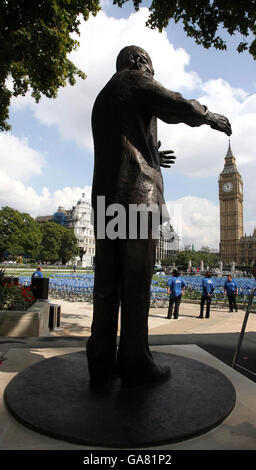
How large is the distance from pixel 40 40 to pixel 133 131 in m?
8.40

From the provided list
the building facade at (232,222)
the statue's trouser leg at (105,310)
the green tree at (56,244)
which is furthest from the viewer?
the building facade at (232,222)

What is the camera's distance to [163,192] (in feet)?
8.94

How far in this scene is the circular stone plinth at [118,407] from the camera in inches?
67.4

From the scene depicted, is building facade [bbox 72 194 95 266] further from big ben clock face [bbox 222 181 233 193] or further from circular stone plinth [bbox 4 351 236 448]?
circular stone plinth [bbox 4 351 236 448]

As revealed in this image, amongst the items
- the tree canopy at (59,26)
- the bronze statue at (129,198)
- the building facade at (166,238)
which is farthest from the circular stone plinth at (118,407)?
the tree canopy at (59,26)

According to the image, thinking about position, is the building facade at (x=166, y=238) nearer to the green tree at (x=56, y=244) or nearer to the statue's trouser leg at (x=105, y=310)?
the statue's trouser leg at (x=105, y=310)

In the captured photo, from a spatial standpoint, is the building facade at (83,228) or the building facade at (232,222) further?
the building facade at (232,222)

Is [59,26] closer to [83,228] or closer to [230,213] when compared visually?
[83,228]

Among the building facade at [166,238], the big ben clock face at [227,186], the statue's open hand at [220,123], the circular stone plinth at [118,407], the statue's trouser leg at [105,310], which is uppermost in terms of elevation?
the big ben clock face at [227,186]

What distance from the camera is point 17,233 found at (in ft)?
183

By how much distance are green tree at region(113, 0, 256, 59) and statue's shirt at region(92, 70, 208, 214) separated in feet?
17.7

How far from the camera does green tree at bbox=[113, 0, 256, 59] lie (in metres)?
6.36

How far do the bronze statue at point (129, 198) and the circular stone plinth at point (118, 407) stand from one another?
0.61 feet

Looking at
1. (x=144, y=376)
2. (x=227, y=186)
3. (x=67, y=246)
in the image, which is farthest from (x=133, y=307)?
(x=227, y=186)
